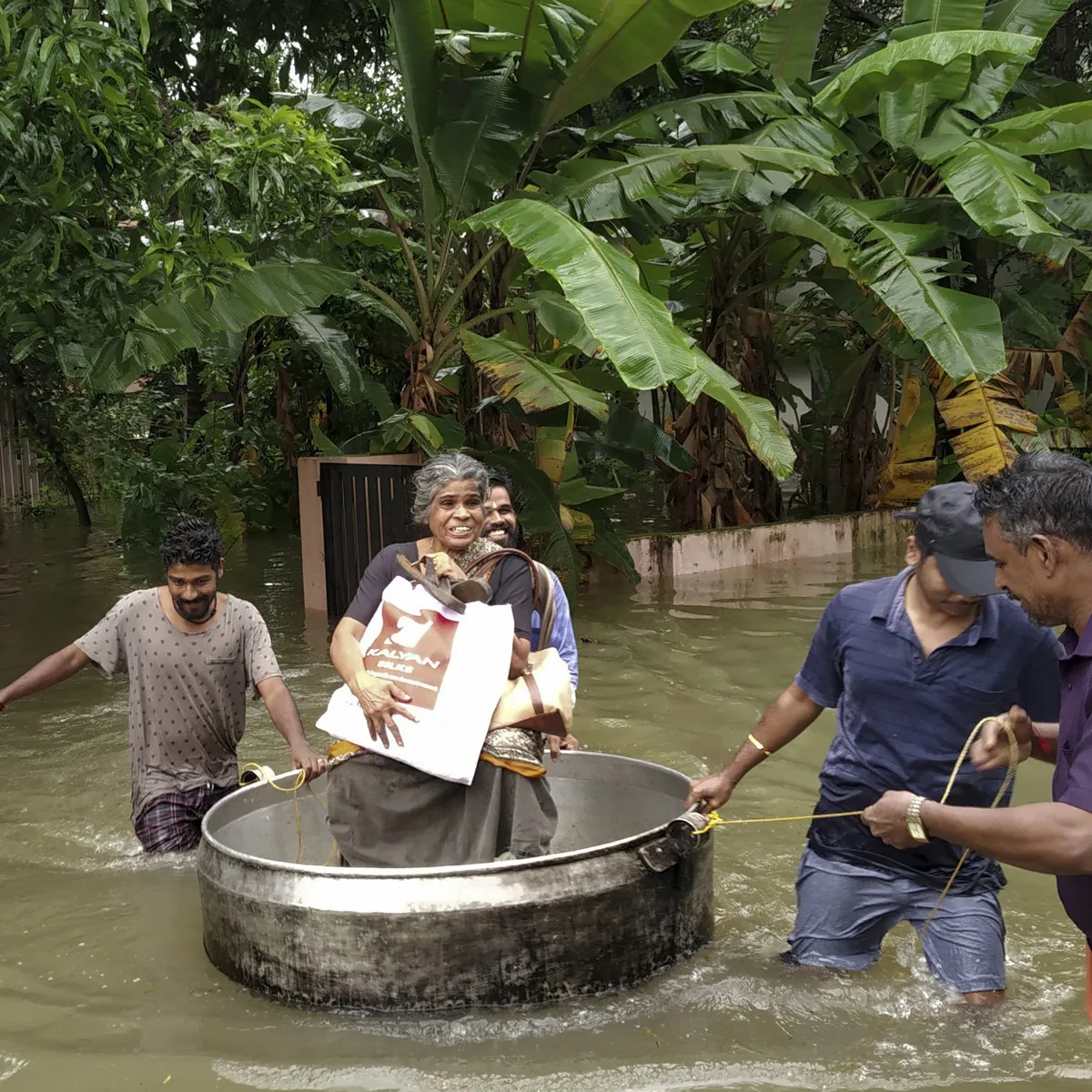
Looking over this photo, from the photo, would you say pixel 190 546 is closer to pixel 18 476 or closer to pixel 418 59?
pixel 418 59

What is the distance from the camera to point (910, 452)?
45.8ft

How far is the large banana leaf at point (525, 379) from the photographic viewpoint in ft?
28.9

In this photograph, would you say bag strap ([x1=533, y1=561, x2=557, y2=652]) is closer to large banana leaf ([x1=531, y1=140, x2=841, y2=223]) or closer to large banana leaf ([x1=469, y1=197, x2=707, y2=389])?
large banana leaf ([x1=469, y1=197, x2=707, y2=389])

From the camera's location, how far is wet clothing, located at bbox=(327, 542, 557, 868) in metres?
4.08

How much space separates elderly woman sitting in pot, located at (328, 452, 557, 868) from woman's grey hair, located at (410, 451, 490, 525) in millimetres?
220

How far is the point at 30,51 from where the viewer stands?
15.1 feet

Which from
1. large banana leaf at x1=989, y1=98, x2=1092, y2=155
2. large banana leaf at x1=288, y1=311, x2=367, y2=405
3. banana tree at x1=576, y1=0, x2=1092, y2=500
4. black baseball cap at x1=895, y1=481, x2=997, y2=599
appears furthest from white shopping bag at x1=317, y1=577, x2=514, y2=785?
large banana leaf at x1=989, y1=98, x2=1092, y2=155

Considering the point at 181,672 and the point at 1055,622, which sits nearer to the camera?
the point at 1055,622

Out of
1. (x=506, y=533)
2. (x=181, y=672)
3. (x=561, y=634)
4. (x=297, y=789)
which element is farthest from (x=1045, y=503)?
(x=181, y=672)

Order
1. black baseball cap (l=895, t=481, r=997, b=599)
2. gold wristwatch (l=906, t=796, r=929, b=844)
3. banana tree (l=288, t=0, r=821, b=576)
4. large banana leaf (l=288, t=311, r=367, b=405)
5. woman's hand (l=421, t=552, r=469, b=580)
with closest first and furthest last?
1. gold wristwatch (l=906, t=796, r=929, b=844)
2. black baseball cap (l=895, t=481, r=997, b=599)
3. woman's hand (l=421, t=552, r=469, b=580)
4. banana tree (l=288, t=0, r=821, b=576)
5. large banana leaf (l=288, t=311, r=367, b=405)

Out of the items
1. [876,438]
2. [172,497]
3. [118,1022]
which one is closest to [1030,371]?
[876,438]

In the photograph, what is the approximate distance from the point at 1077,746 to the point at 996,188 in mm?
7327

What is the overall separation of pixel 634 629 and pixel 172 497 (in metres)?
4.95

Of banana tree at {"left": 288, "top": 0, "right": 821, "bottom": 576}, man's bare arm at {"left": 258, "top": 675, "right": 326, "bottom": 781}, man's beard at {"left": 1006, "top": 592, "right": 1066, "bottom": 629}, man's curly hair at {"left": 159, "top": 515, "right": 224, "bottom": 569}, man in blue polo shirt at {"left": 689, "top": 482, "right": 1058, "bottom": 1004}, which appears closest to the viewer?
man's beard at {"left": 1006, "top": 592, "right": 1066, "bottom": 629}
